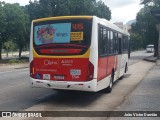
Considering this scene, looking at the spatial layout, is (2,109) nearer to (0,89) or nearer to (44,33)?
(44,33)

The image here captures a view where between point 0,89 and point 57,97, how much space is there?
3.34 m

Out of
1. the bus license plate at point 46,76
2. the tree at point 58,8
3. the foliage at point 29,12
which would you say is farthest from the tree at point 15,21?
the bus license plate at point 46,76

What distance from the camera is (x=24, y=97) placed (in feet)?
42.8

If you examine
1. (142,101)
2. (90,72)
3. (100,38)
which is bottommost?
(142,101)

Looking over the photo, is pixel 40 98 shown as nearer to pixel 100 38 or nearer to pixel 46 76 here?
pixel 46 76

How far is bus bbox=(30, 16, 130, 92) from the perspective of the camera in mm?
11242

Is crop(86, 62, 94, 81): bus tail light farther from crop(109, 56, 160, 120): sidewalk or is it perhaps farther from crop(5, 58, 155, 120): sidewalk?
crop(109, 56, 160, 120): sidewalk

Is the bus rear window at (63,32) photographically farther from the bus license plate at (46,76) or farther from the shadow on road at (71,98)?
the shadow on road at (71,98)

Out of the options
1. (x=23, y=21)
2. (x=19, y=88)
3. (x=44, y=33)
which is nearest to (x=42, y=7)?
(x=23, y=21)

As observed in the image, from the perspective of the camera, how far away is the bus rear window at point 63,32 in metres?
11.4

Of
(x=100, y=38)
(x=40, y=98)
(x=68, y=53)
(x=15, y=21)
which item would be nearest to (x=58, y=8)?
(x=15, y=21)

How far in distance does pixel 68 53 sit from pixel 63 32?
76 cm

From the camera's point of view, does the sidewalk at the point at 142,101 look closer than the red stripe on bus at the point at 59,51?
Yes

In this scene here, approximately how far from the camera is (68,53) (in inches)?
451
